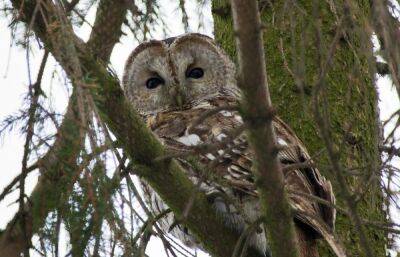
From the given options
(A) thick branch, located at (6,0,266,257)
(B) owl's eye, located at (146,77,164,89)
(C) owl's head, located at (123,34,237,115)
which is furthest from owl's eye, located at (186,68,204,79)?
(A) thick branch, located at (6,0,266,257)

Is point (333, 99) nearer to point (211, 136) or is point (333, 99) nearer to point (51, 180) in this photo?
point (211, 136)

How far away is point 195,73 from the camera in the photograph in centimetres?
524

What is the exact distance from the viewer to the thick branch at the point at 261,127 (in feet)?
8.45

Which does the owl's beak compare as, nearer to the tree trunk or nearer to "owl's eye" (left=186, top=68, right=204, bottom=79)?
"owl's eye" (left=186, top=68, right=204, bottom=79)

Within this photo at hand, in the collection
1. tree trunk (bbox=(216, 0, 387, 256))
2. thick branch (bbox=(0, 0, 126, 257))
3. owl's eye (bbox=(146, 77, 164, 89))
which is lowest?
thick branch (bbox=(0, 0, 126, 257))

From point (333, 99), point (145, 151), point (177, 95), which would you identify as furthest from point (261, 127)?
point (177, 95)

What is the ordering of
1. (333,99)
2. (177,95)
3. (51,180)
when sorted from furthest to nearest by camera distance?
(177,95) < (333,99) < (51,180)

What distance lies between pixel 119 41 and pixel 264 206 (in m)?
1.28

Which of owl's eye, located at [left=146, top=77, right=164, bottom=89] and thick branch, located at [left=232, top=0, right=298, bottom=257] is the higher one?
owl's eye, located at [left=146, top=77, right=164, bottom=89]

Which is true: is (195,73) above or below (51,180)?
above

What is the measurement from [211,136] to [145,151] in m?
0.90

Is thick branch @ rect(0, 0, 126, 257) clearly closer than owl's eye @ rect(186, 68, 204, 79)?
Yes

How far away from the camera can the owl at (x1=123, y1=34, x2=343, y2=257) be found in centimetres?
336

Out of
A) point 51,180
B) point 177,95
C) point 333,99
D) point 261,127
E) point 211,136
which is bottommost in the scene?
point 51,180
